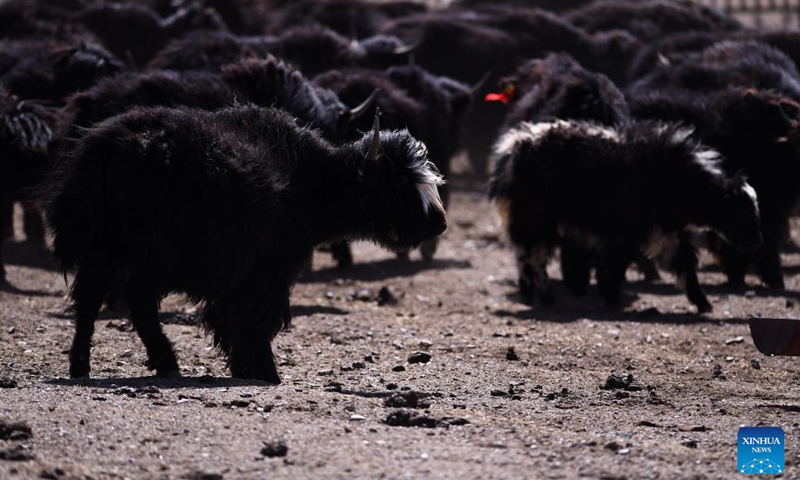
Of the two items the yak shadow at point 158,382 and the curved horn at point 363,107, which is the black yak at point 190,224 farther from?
the curved horn at point 363,107

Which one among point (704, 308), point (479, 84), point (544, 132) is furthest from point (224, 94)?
point (479, 84)

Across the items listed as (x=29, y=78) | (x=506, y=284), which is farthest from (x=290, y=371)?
(x=29, y=78)

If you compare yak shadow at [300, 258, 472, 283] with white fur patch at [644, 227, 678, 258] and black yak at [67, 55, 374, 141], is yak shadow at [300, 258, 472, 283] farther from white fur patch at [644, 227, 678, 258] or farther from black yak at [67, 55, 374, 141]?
white fur patch at [644, 227, 678, 258]

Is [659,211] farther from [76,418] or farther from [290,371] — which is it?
[76,418]

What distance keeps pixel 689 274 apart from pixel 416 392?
4.21m

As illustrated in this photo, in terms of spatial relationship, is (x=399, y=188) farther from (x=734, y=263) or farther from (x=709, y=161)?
(x=734, y=263)

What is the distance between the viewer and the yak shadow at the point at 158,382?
6652 millimetres

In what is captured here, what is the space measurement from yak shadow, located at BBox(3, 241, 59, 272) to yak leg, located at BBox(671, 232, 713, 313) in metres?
5.13

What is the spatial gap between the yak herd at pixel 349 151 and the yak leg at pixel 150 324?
0.04ft

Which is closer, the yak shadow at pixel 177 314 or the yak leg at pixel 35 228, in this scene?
the yak shadow at pixel 177 314

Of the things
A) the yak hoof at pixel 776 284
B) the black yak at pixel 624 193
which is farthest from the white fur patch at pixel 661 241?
the yak hoof at pixel 776 284

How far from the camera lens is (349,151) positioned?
25.6ft

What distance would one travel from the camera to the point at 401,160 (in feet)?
25.7

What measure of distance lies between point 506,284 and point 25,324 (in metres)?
4.77
